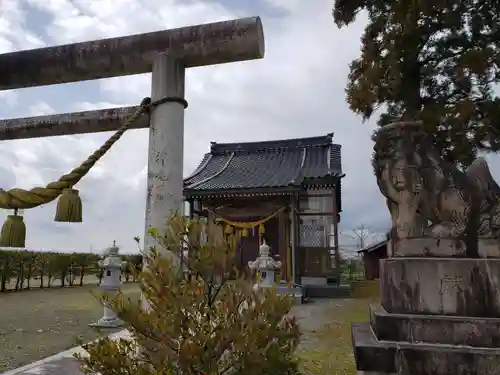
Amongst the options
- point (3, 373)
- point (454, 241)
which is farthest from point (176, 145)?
point (3, 373)

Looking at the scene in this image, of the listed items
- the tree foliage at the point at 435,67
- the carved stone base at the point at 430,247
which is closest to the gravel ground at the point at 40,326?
the carved stone base at the point at 430,247

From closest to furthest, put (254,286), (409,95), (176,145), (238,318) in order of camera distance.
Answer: (238,318) < (254,286) < (176,145) < (409,95)

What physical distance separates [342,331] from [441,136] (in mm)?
4694

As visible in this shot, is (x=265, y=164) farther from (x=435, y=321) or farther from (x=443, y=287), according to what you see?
(x=435, y=321)

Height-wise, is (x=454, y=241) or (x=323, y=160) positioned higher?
(x=323, y=160)

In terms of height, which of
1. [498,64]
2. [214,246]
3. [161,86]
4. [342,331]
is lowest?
[342,331]

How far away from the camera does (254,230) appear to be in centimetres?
1756

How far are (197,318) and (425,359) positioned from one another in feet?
8.90

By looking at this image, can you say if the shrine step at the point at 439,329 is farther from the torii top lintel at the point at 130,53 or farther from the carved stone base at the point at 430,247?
the torii top lintel at the point at 130,53

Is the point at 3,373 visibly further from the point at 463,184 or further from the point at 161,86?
the point at 463,184

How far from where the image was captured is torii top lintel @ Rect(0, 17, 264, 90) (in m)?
2.83

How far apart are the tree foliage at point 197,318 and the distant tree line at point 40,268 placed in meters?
13.1

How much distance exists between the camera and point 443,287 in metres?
4.16

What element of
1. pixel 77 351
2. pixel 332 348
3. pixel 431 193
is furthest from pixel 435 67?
pixel 77 351
